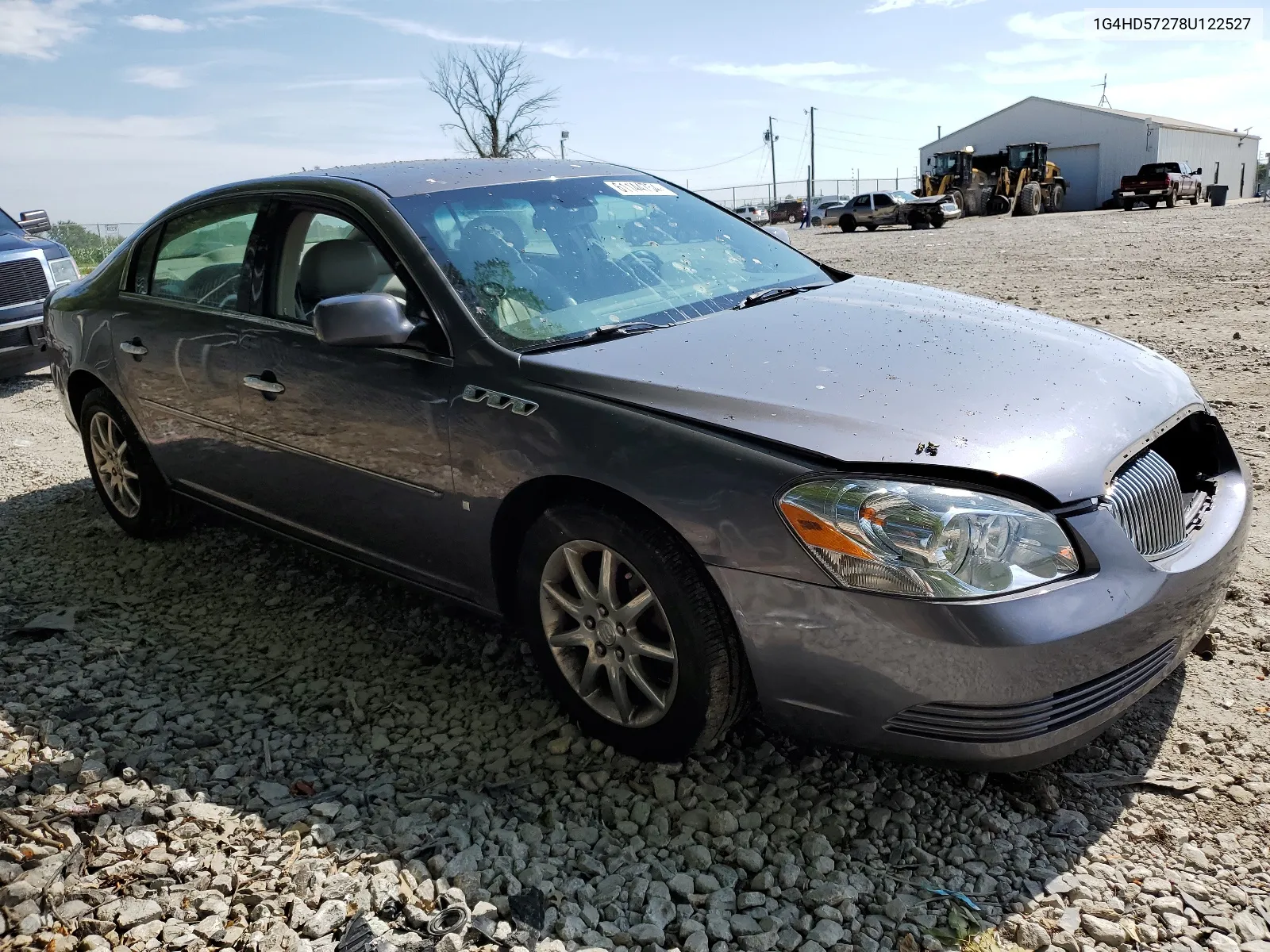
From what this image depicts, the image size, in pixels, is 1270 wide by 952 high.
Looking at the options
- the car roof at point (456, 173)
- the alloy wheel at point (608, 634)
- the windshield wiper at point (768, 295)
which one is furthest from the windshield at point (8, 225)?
the alloy wheel at point (608, 634)

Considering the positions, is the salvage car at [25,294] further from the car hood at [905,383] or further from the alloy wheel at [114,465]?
the car hood at [905,383]

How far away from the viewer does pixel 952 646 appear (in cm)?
208

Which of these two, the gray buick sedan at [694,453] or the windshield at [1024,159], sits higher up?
the windshield at [1024,159]

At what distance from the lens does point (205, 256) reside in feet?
13.0

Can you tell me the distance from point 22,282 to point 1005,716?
30.8ft

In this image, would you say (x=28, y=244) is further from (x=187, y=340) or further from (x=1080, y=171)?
(x=1080, y=171)

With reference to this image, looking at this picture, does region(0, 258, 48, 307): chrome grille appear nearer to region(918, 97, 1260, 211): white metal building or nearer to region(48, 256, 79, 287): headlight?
region(48, 256, 79, 287): headlight

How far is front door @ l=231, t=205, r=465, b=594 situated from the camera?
9.76 ft

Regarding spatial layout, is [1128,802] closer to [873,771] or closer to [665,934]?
[873,771]

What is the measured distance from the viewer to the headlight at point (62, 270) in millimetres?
9289

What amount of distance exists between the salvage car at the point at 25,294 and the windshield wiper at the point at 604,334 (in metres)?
7.00

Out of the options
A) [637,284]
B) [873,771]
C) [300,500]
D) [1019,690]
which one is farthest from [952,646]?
[300,500]

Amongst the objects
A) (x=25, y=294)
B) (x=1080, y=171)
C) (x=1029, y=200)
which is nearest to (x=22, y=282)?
(x=25, y=294)

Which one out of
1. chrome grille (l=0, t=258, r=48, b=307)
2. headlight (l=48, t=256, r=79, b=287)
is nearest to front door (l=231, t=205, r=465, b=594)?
chrome grille (l=0, t=258, r=48, b=307)
